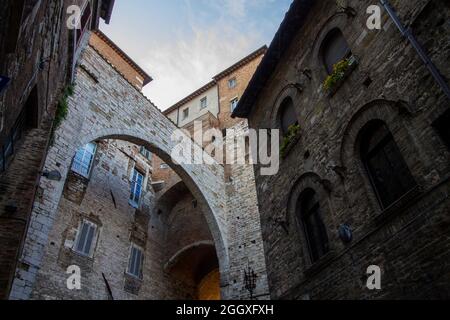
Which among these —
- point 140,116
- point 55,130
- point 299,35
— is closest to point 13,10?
point 299,35

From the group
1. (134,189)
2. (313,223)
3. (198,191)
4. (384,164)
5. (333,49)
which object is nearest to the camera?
(384,164)

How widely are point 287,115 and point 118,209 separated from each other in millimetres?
10069

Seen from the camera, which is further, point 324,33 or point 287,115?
point 287,115

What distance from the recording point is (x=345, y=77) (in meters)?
6.43

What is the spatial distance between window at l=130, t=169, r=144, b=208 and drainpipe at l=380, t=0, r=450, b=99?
14181mm

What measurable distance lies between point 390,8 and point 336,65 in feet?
4.80

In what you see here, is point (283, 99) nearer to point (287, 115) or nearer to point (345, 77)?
point (287, 115)

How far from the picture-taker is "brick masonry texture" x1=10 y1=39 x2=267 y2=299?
1124 cm

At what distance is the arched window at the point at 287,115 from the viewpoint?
856cm

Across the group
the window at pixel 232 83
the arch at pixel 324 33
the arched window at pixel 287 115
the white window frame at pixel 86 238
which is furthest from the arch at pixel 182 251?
the window at pixel 232 83

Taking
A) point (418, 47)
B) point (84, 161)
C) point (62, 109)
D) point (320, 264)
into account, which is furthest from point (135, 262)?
point (418, 47)

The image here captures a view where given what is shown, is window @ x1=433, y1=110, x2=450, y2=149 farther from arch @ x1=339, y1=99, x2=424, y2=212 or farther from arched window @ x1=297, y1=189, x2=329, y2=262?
arched window @ x1=297, y1=189, x2=329, y2=262

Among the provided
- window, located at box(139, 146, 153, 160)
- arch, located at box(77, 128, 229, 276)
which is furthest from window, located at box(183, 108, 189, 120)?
arch, located at box(77, 128, 229, 276)

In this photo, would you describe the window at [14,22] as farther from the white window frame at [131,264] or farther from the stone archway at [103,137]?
the white window frame at [131,264]
